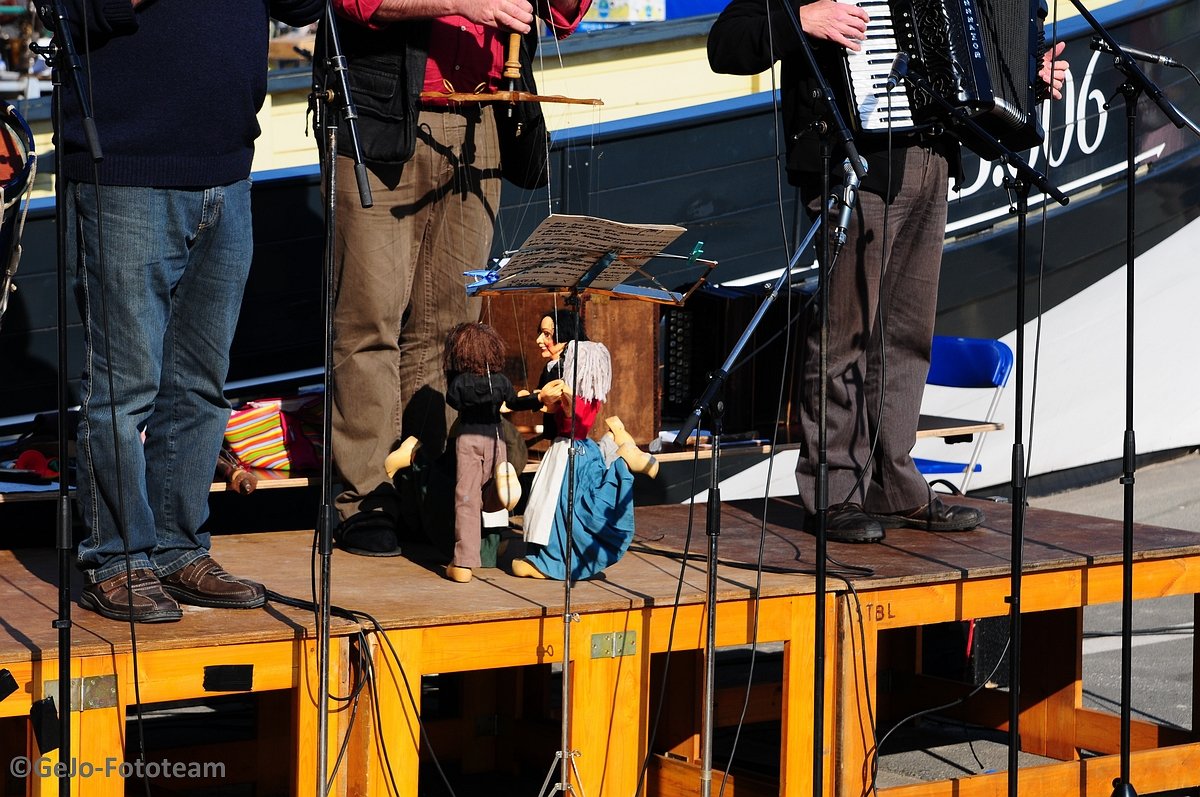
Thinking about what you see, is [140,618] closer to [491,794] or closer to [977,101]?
[491,794]

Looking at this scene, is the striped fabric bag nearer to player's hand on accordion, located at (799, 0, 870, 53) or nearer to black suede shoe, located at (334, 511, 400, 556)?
black suede shoe, located at (334, 511, 400, 556)

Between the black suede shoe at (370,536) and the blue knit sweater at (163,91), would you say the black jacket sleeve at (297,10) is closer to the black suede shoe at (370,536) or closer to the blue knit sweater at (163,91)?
the blue knit sweater at (163,91)

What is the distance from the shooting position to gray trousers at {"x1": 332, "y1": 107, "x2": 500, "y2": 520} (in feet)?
12.8

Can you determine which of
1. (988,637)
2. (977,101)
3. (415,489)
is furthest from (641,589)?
(988,637)

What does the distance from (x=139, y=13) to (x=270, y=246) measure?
2283mm

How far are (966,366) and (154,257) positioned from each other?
323 cm

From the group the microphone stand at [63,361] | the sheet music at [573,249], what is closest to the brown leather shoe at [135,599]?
the microphone stand at [63,361]

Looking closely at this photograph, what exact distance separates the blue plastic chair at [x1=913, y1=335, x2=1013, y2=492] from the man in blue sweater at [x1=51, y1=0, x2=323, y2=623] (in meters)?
2.88

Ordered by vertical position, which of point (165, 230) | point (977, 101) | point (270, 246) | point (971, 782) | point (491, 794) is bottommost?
point (491, 794)

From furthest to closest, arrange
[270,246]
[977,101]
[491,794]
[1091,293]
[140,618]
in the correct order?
1. [1091,293]
2. [270,246]
3. [491,794]
4. [977,101]
5. [140,618]

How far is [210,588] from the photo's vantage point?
3.13 m

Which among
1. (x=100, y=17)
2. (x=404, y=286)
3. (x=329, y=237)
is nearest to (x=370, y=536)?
(x=404, y=286)

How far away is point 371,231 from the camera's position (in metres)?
3.90

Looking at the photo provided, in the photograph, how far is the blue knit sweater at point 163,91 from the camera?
9.72 ft
